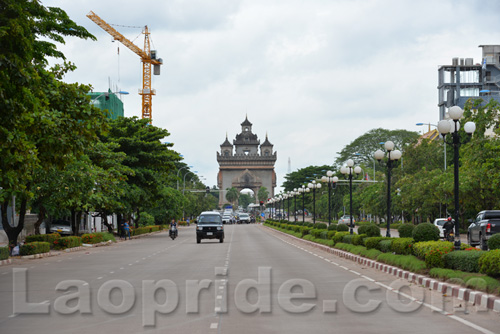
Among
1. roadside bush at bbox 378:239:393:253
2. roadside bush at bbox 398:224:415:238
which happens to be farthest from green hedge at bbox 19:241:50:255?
roadside bush at bbox 398:224:415:238

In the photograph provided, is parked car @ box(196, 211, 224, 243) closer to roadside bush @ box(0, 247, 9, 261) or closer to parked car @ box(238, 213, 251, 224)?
roadside bush @ box(0, 247, 9, 261)

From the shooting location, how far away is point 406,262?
19.0 metres

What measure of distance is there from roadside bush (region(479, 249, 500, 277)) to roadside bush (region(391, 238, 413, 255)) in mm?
6100

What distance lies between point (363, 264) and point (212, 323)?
14.2 metres

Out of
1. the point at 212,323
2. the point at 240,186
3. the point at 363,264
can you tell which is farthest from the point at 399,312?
the point at 240,186

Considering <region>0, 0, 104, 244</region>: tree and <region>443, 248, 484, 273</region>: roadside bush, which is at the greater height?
<region>0, 0, 104, 244</region>: tree

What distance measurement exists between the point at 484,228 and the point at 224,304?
61.0 feet

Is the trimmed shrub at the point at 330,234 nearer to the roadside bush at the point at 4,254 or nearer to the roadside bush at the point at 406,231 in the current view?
the roadside bush at the point at 406,231

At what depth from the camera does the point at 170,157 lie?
55.0 m

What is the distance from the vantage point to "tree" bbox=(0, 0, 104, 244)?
13625mm

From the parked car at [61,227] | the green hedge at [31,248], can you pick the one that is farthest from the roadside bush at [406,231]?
the parked car at [61,227]

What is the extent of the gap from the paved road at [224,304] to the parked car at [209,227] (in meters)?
21.5

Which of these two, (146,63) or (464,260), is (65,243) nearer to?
(464,260)

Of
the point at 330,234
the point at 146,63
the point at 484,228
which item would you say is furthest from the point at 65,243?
the point at 146,63
